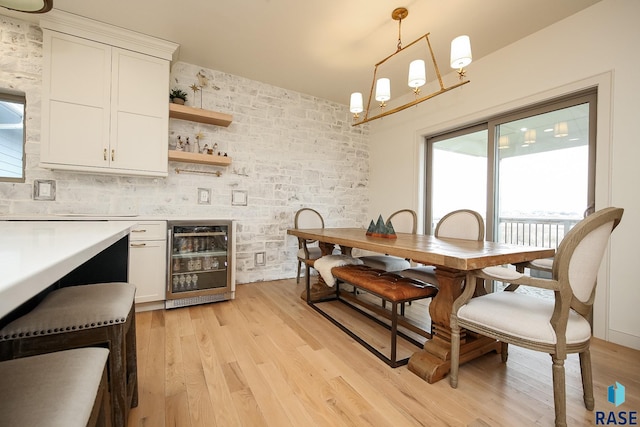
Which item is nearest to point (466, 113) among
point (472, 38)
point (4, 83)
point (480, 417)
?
point (472, 38)

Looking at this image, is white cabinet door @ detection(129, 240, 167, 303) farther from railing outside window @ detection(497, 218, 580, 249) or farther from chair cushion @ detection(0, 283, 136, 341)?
railing outside window @ detection(497, 218, 580, 249)

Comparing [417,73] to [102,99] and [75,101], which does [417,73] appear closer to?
[102,99]

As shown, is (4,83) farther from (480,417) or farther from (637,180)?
(637,180)

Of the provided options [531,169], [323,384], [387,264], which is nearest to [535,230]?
[531,169]

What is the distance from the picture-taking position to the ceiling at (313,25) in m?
2.37

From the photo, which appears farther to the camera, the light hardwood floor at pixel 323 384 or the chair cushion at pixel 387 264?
the chair cushion at pixel 387 264

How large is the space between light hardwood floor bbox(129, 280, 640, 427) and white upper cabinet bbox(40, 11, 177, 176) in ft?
5.65

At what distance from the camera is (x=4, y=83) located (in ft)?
8.38

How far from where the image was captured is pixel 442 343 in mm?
1711

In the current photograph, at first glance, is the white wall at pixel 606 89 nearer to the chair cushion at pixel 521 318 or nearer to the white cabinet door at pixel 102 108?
the chair cushion at pixel 521 318

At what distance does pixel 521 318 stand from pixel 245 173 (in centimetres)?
330

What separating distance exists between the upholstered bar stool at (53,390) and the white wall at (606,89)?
3.27 m

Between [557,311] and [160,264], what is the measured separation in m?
3.06

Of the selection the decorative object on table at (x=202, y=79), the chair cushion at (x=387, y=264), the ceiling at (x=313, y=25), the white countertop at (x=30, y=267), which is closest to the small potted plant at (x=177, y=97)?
the decorative object on table at (x=202, y=79)
